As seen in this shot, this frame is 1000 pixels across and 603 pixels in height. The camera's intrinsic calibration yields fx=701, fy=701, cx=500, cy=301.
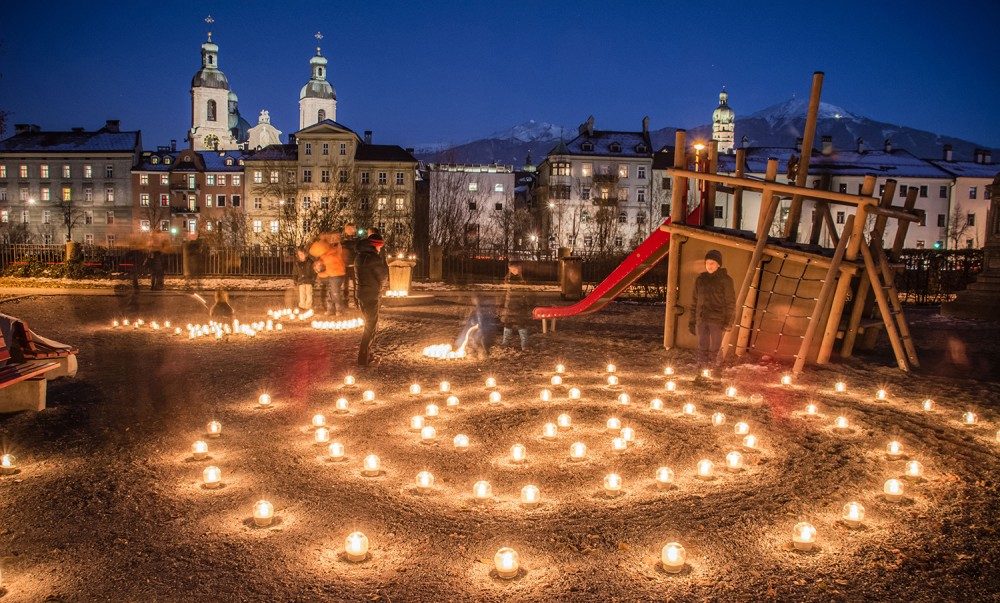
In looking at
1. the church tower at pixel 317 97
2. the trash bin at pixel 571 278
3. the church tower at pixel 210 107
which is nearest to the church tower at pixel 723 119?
the church tower at pixel 317 97

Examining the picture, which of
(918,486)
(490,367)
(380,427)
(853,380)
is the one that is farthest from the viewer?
(490,367)

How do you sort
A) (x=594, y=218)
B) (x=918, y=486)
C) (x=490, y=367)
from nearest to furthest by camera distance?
(x=918, y=486) → (x=490, y=367) → (x=594, y=218)

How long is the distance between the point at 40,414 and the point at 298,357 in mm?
4704

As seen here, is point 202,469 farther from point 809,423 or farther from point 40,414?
point 809,423

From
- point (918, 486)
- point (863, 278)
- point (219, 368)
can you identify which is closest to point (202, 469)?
point (219, 368)

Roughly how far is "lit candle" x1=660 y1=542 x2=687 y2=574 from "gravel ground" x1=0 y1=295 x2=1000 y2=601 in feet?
0.27

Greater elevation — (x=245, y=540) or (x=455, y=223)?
(x=455, y=223)

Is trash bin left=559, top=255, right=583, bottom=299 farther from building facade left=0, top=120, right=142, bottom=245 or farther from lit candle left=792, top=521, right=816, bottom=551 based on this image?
building facade left=0, top=120, right=142, bottom=245

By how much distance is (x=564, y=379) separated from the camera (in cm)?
1116

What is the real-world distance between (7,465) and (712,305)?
30.6 feet

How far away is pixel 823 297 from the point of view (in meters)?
11.3

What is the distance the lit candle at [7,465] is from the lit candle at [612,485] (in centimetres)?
540

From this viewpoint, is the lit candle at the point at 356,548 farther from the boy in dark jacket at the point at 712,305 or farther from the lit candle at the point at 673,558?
the boy in dark jacket at the point at 712,305

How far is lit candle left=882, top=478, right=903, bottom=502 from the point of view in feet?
19.5
